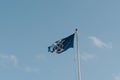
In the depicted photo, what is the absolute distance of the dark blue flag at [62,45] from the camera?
121ft

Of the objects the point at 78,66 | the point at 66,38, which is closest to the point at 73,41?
the point at 66,38

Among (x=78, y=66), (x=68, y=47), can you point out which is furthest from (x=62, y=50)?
(x=78, y=66)

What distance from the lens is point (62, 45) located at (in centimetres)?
3734

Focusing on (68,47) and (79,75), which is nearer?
(79,75)

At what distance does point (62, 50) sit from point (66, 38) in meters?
1.57

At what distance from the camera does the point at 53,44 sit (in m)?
38.1

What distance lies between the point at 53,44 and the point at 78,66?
15.7 ft

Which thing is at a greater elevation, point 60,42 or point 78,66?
point 60,42

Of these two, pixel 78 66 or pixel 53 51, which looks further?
pixel 53 51

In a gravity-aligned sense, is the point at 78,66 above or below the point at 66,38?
below

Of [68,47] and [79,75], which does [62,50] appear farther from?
[79,75]

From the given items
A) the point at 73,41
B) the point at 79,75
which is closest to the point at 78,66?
the point at 79,75

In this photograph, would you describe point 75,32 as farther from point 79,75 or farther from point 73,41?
point 79,75

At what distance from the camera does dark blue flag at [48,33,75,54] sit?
37.0 meters
